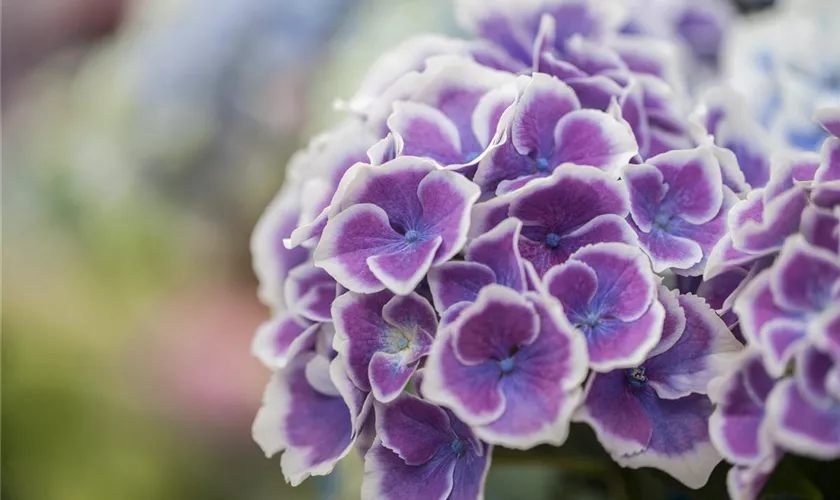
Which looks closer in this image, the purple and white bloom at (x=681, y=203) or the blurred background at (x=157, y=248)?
the purple and white bloom at (x=681, y=203)

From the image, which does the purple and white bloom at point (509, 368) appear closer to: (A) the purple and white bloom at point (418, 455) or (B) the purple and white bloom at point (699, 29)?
(A) the purple and white bloom at point (418, 455)

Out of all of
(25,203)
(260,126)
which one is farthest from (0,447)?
(260,126)

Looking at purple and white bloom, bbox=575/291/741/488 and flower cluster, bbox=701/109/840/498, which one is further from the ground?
flower cluster, bbox=701/109/840/498

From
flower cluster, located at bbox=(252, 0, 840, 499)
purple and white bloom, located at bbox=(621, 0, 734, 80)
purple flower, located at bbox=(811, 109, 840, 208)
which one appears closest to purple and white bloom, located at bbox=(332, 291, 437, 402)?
flower cluster, located at bbox=(252, 0, 840, 499)

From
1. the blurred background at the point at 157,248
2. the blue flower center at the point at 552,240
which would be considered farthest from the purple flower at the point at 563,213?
the blurred background at the point at 157,248

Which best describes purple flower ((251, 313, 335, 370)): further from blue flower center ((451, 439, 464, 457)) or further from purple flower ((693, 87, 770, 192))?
purple flower ((693, 87, 770, 192))

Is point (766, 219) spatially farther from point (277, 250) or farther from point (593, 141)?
point (277, 250)
